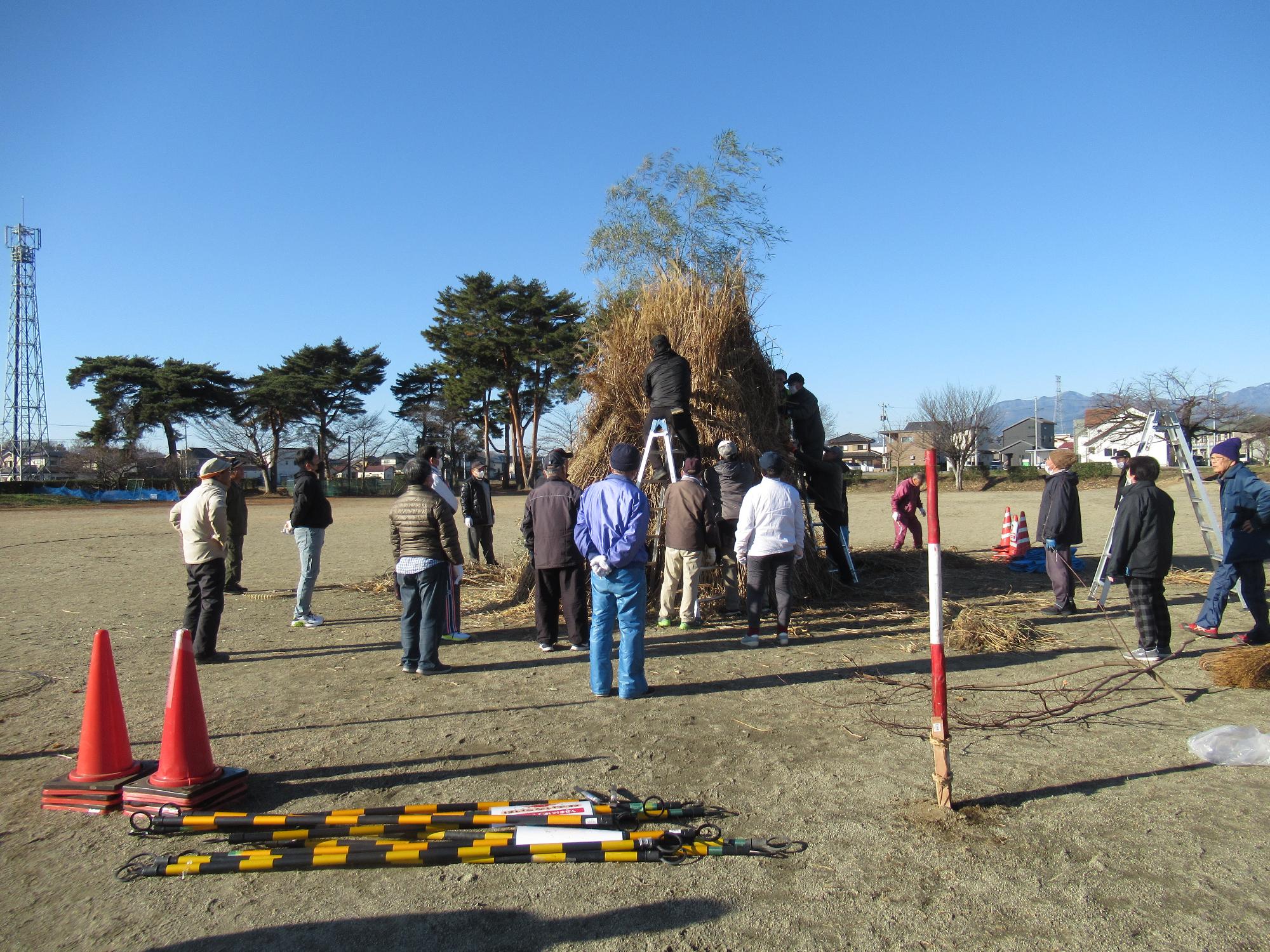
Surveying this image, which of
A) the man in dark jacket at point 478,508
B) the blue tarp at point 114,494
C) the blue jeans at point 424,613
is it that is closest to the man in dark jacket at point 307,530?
the blue jeans at point 424,613

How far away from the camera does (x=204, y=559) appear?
708cm

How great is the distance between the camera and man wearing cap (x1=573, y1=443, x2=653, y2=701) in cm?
587

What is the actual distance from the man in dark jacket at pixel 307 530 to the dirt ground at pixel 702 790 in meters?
0.40

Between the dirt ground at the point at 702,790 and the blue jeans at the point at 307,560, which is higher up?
the blue jeans at the point at 307,560

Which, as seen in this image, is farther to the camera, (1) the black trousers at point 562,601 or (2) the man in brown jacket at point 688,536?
(2) the man in brown jacket at point 688,536

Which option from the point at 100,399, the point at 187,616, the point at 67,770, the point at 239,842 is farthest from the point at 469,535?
the point at 100,399

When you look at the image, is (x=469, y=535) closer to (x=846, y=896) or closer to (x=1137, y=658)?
(x=1137, y=658)

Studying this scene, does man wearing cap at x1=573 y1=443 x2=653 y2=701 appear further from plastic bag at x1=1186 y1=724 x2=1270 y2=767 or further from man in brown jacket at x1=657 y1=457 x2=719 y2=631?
plastic bag at x1=1186 y1=724 x2=1270 y2=767

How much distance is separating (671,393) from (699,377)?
2.99 feet

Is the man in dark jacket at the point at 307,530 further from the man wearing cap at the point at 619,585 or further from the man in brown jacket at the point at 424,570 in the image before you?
the man wearing cap at the point at 619,585

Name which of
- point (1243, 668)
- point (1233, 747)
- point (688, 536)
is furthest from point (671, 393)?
point (1233, 747)

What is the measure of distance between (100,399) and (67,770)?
55095mm

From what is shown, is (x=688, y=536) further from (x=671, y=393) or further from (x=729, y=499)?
(x=671, y=393)

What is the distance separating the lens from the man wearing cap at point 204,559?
705 centimetres
